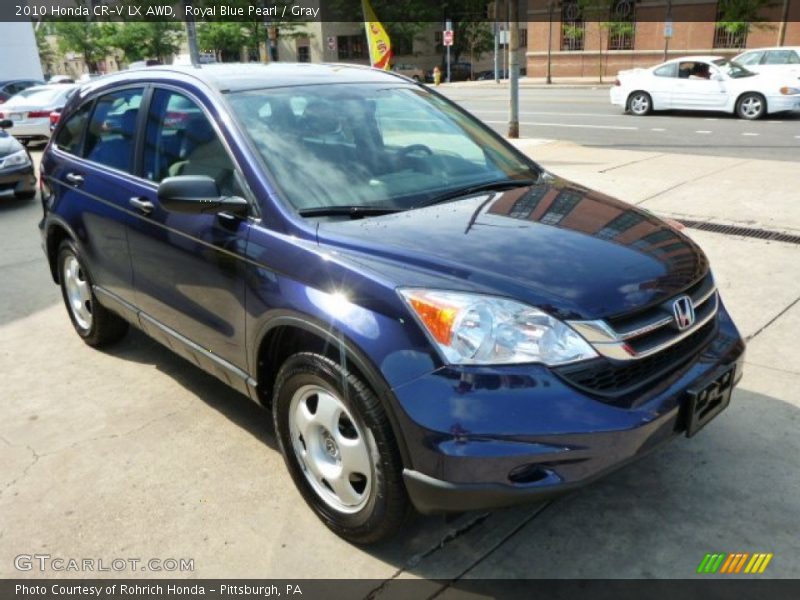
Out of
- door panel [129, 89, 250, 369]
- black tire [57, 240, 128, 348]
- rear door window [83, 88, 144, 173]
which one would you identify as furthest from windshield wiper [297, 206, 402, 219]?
black tire [57, 240, 128, 348]

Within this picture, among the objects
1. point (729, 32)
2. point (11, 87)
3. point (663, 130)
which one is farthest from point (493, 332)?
point (729, 32)

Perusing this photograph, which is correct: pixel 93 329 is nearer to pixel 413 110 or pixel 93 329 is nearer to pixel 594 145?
pixel 413 110

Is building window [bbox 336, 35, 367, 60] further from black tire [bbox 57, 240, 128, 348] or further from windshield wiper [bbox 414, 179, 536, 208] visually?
windshield wiper [bbox 414, 179, 536, 208]

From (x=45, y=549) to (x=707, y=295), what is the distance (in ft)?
9.34

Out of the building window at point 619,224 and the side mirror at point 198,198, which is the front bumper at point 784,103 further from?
the side mirror at point 198,198

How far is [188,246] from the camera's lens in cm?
331

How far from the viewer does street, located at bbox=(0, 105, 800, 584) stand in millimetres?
2709

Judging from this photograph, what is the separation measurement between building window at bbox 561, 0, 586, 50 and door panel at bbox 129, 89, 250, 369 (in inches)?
1572

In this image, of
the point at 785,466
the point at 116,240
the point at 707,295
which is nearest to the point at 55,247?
the point at 116,240

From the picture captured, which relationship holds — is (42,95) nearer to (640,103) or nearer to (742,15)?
(640,103)

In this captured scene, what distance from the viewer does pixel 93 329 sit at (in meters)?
4.68

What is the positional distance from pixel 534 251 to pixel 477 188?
0.77 meters

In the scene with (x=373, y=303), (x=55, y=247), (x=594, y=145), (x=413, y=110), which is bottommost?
(x=594, y=145)

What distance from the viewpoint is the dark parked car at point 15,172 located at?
9766 millimetres
